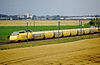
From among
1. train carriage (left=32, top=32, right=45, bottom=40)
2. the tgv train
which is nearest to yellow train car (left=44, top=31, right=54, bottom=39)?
the tgv train

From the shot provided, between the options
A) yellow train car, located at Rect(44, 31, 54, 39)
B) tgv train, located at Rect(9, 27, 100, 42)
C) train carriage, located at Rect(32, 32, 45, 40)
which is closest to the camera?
tgv train, located at Rect(9, 27, 100, 42)

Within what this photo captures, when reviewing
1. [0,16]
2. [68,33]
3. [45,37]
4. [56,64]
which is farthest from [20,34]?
[0,16]

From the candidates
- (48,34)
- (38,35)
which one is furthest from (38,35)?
(48,34)

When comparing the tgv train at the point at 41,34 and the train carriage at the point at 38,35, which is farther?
the train carriage at the point at 38,35

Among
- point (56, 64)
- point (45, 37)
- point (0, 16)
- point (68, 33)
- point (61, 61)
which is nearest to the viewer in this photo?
point (56, 64)

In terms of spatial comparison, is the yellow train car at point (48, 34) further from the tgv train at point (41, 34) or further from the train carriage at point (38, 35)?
the train carriage at point (38, 35)

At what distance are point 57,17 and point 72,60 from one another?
17144 centimetres

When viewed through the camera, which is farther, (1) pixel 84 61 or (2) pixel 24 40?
(2) pixel 24 40

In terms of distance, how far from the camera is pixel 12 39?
A: 27172 mm

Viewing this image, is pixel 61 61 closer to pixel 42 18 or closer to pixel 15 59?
pixel 15 59

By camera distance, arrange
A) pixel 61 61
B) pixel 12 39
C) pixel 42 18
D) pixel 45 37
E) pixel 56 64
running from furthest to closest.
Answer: pixel 42 18, pixel 45 37, pixel 12 39, pixel 61 61, pixel 56 64

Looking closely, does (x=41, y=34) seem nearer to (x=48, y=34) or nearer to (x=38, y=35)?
(x=38, y=35)

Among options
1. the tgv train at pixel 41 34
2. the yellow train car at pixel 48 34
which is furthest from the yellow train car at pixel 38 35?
the yellow train car at pixel 48 34

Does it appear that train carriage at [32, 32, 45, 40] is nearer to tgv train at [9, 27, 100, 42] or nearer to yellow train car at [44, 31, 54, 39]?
tgv train at [9, 27, 100, 42]
